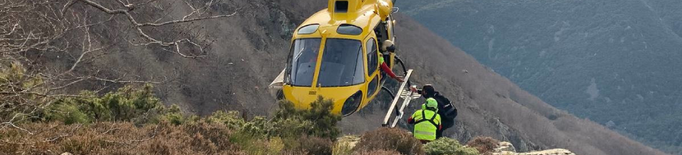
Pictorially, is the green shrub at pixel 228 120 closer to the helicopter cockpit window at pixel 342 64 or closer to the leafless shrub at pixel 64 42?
the leafless shrub at pixel 64 42

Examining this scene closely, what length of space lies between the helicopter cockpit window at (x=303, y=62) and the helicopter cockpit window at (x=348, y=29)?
504mm

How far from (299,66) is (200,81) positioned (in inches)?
814

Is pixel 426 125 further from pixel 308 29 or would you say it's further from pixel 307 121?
pixel 308 29

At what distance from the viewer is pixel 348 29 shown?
528 inches

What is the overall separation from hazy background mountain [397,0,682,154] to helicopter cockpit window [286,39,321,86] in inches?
5478

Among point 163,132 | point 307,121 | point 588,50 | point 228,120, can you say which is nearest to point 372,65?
point 307,121

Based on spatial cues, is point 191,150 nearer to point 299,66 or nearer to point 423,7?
point 299,66

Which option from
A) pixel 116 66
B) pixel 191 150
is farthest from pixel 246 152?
pixel 116 66

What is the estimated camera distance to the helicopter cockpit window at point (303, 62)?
42.0ft

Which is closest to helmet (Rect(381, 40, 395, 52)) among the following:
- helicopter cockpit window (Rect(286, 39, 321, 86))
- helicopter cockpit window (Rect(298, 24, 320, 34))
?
helicopter cockpit window (Rect(298, 24, 320, 34))

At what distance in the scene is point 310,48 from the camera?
13.2 m

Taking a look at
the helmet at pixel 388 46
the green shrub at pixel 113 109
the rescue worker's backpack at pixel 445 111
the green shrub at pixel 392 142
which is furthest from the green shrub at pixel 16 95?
the helmet at pixel 388 46

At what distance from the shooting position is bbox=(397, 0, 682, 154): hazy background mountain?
149m

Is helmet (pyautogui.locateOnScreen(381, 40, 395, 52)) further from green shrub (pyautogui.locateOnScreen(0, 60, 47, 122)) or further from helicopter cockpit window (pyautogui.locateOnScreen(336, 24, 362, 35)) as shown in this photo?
green shrub (pyautogui.locateOnScreen(0, 60, 47, 122))
